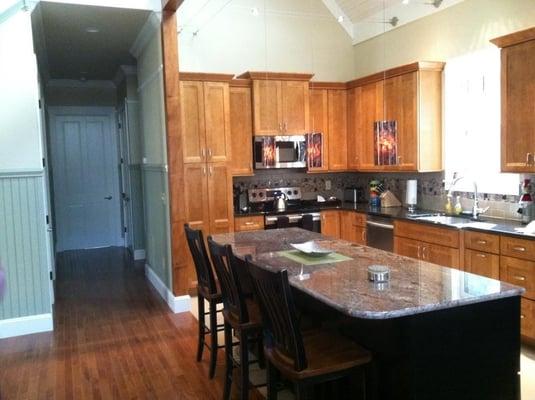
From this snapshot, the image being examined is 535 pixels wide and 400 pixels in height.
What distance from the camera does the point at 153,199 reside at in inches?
232

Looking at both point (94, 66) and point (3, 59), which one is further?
point (94, 66)

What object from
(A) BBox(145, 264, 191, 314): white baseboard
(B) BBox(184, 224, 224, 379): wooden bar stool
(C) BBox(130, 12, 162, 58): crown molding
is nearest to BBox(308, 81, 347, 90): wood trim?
(C) BBox(130, 12, 162, 58): crown molding

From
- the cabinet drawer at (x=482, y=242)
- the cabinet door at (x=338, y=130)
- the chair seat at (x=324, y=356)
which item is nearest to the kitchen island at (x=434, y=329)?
the chair seat at (x=324, y=356)

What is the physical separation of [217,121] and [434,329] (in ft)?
12.8

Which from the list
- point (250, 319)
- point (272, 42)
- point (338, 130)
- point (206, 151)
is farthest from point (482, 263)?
point (272, 42)

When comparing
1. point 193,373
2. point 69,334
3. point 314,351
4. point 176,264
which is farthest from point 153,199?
point 314,351

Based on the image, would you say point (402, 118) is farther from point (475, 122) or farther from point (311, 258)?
point (311, 258)

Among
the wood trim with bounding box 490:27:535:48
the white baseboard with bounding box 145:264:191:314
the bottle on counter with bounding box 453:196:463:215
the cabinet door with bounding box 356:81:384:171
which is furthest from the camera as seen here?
the cabinet door with bounding box 356:81:384:171

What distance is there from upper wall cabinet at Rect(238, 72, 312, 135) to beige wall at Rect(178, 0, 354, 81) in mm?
553

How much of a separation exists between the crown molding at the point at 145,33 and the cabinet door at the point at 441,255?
3.37 metres

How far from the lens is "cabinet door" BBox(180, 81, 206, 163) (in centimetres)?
544

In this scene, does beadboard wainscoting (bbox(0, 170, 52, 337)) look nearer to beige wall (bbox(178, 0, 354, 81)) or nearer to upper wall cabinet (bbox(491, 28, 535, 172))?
beige wall (bbox(178, 0, 354, 81))

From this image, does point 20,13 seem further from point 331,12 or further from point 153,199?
point 331,12

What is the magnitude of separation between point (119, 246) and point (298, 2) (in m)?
5.16
